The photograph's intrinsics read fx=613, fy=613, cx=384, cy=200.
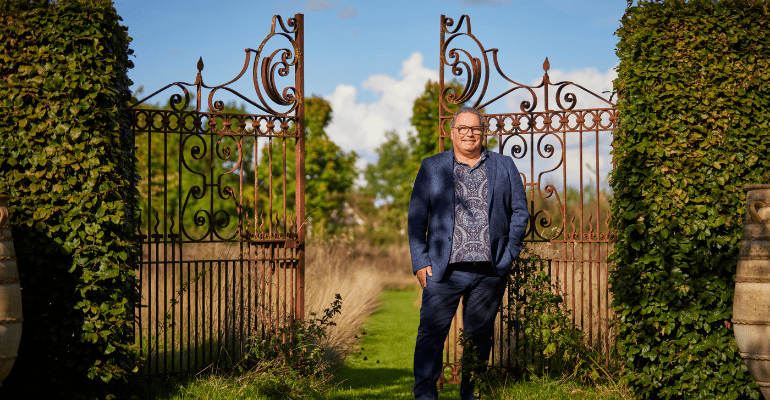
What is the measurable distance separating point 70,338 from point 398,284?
40.4ft

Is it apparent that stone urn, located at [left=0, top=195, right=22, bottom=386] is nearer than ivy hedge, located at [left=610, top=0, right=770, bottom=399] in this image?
Yes

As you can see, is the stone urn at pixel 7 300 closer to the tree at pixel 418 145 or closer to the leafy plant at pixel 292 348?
the leafy plant at pixel 292 348

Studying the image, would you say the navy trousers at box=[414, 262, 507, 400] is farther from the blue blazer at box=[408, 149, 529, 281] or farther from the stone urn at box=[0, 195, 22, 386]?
the stone urn at box=[0, 195, 22, 386]

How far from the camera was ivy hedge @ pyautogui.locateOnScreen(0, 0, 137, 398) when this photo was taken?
4082 millimetres

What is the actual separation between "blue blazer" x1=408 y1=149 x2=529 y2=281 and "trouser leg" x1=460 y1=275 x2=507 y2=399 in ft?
0.36

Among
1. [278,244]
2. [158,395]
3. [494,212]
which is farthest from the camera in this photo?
[278,244]

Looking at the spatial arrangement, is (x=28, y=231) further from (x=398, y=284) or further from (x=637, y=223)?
(x=398, y=284)

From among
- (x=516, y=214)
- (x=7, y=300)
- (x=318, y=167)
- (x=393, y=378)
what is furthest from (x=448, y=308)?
(x=318, y=167)

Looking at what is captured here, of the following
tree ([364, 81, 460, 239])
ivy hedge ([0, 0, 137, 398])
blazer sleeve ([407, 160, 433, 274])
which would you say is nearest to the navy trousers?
blazer sleeve ([407, 160, 433, 274])

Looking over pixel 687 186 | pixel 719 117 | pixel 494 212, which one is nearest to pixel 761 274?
pixel 687 186

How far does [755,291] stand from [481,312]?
64.2 inches

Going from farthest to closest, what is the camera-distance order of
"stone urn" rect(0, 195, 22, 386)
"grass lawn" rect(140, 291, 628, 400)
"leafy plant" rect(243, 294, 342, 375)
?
"leafy plant" rect(243, 294, 342, 375)
"grass lawn" rect(140, 291, 628, 400)
"stone urn" rect(0, 195, 22, 386)

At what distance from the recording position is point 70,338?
13.6 ft

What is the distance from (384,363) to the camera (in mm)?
6977
